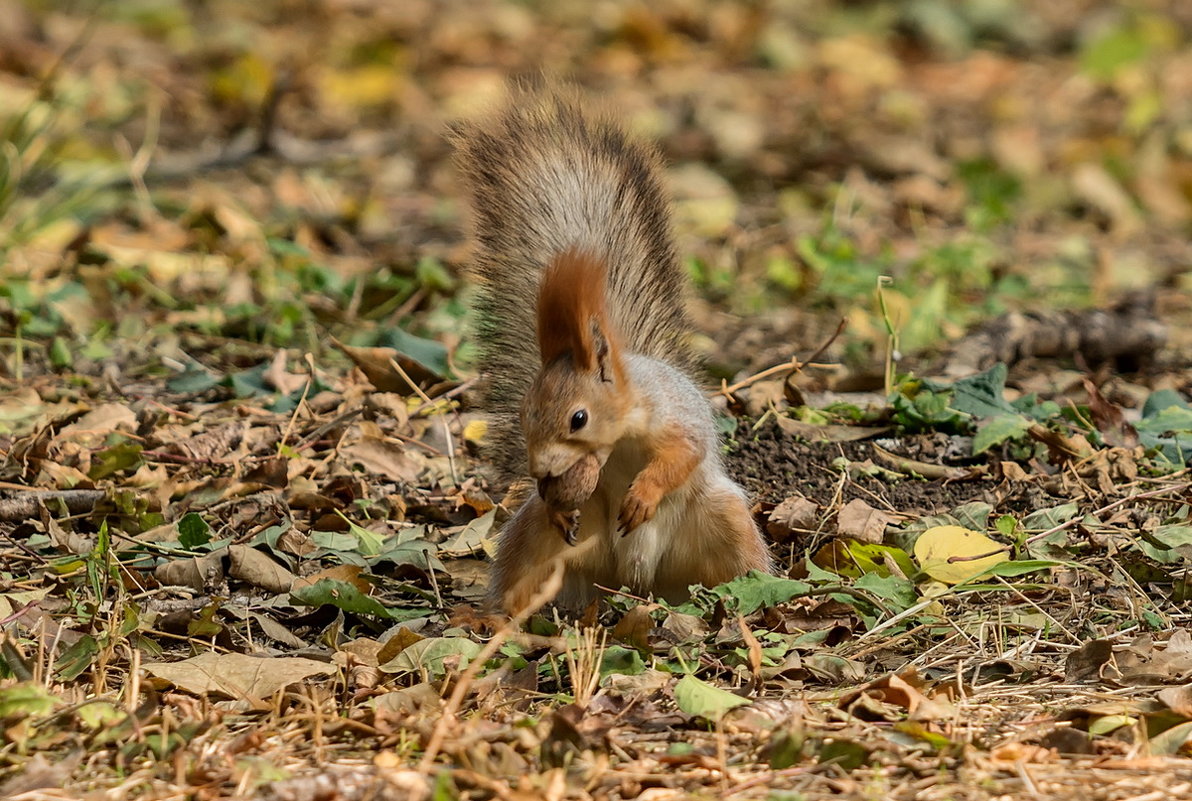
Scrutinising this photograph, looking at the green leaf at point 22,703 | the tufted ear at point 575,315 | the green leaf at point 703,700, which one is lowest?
the green leaf at point 703,700

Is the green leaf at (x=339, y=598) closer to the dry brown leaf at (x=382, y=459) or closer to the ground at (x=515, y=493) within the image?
the ground at (x=515, y=493)

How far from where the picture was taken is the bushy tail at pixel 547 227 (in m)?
2.46

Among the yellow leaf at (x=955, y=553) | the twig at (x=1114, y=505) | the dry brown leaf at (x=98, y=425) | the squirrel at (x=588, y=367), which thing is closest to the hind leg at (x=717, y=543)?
the squirrel at (x=588, y=367)

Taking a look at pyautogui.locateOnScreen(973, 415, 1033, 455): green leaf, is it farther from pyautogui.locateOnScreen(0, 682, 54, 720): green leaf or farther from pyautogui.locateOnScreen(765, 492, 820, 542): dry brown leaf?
pyautogui.locateOnScreen(0, 682, 54, 720): green leaf

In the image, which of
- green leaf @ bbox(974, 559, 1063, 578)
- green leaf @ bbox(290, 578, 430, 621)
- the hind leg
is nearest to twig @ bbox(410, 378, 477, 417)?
green leaf @ bbox(290, 578, 430, 621)

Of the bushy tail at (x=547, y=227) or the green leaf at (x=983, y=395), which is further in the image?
the green leaf at (x=983, y=395)

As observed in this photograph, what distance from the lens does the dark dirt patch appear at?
2623mm

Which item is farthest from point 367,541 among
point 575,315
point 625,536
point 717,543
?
point 575,315

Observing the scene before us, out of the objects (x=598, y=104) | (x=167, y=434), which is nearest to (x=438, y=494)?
(x=167, y=434)

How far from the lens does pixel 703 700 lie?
5.94 feet

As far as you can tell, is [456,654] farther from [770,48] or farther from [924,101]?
[770,48]

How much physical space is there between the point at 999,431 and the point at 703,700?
44.0 inches

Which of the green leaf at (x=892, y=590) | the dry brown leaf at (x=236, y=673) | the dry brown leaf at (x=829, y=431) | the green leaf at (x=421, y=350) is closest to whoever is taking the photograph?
the dry brown leaf at (x=236, y=673)

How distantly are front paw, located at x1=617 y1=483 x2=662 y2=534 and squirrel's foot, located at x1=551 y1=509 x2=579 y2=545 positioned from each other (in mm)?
66
